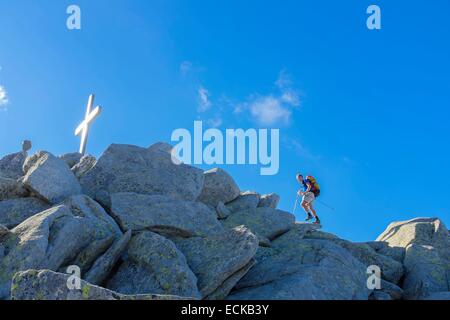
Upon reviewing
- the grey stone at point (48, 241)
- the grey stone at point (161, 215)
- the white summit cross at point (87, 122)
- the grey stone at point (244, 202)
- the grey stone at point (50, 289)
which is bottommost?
the grey stone at point (50, 289)

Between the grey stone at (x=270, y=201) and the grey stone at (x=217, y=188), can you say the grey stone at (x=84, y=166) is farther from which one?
the grey stone at (x=270, y=201)

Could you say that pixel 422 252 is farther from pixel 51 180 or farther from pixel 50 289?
pixel 50 289

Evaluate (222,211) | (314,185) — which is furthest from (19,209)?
(314,185)

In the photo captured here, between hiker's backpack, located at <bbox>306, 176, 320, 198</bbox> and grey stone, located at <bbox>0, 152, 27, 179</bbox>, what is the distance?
2005 cm

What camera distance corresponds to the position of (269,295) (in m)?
15.4

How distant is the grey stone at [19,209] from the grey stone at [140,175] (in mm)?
2739

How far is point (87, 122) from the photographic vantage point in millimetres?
42719

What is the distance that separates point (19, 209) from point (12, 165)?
9.99 m

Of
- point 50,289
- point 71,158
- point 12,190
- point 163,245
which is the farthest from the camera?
point 71,158

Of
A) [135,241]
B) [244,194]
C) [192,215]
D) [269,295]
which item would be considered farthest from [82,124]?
[269,295]

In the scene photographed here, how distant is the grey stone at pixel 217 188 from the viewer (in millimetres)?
30016

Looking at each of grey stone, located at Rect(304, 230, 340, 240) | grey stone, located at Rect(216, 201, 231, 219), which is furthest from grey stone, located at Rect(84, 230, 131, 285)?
grey stone, located at Rect(304, 230, 340, 240)

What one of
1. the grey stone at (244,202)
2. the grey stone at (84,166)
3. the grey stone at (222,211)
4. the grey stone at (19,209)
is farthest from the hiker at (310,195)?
the grey stone at (19,209)
